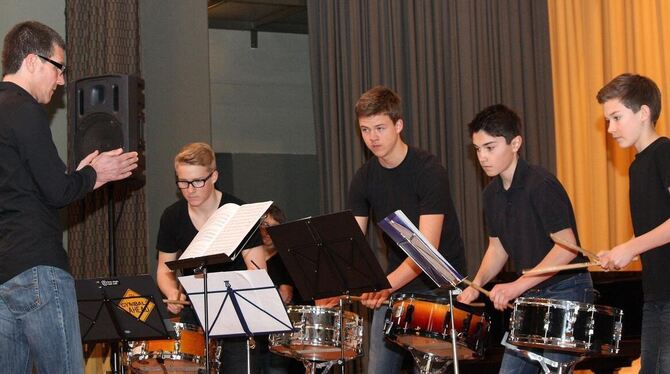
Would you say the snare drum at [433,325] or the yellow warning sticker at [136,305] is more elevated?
the yellow warning sticker at [136,305]

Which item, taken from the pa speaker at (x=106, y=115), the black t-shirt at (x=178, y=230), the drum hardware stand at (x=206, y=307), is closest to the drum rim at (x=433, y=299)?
the drum hardware stand at (x=206, y=307)

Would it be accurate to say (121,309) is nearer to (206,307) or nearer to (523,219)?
(206,307)

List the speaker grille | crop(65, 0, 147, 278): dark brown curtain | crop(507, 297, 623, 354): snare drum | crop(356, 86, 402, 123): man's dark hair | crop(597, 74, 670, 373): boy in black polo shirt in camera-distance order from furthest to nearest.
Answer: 1. crop(65, 0, 147, 278): dark brown curtain
2. the speaker grille
3. crop(356, 86, 402, 123): man's dark hair
4. crop(507, 297, 623, 354): snare drum
5. crop(597, 74, 670, 373): boy in black polo shirt

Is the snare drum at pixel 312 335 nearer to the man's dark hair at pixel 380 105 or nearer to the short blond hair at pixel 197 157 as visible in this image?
the short blond hair at pixel 197 157

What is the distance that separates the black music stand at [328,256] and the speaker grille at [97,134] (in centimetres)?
162

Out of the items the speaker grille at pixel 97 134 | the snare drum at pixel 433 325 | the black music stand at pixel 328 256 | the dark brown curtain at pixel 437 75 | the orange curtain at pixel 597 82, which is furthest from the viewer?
the orange curtain at pixel 597 82

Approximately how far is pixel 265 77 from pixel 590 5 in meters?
2.69

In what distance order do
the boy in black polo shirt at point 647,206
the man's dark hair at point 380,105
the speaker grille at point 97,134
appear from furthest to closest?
the speaker grille at point 97,134 < the man's dark hair at point 380,105 < the boy in black polo shirt at point 647,206

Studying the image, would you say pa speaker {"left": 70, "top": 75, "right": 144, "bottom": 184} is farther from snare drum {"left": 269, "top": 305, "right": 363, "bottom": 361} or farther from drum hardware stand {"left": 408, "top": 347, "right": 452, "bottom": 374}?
drum hardware stand {"left": 408, "top": 347, "right": 452, "bottom": 374}

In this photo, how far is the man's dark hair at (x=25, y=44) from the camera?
329 centimetres

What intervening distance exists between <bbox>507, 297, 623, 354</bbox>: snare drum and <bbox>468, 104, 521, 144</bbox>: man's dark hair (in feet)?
2.51

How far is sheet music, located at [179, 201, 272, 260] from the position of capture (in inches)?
146

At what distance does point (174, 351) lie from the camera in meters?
4.48

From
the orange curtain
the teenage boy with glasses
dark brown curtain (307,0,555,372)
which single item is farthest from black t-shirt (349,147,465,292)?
the orange curtain
